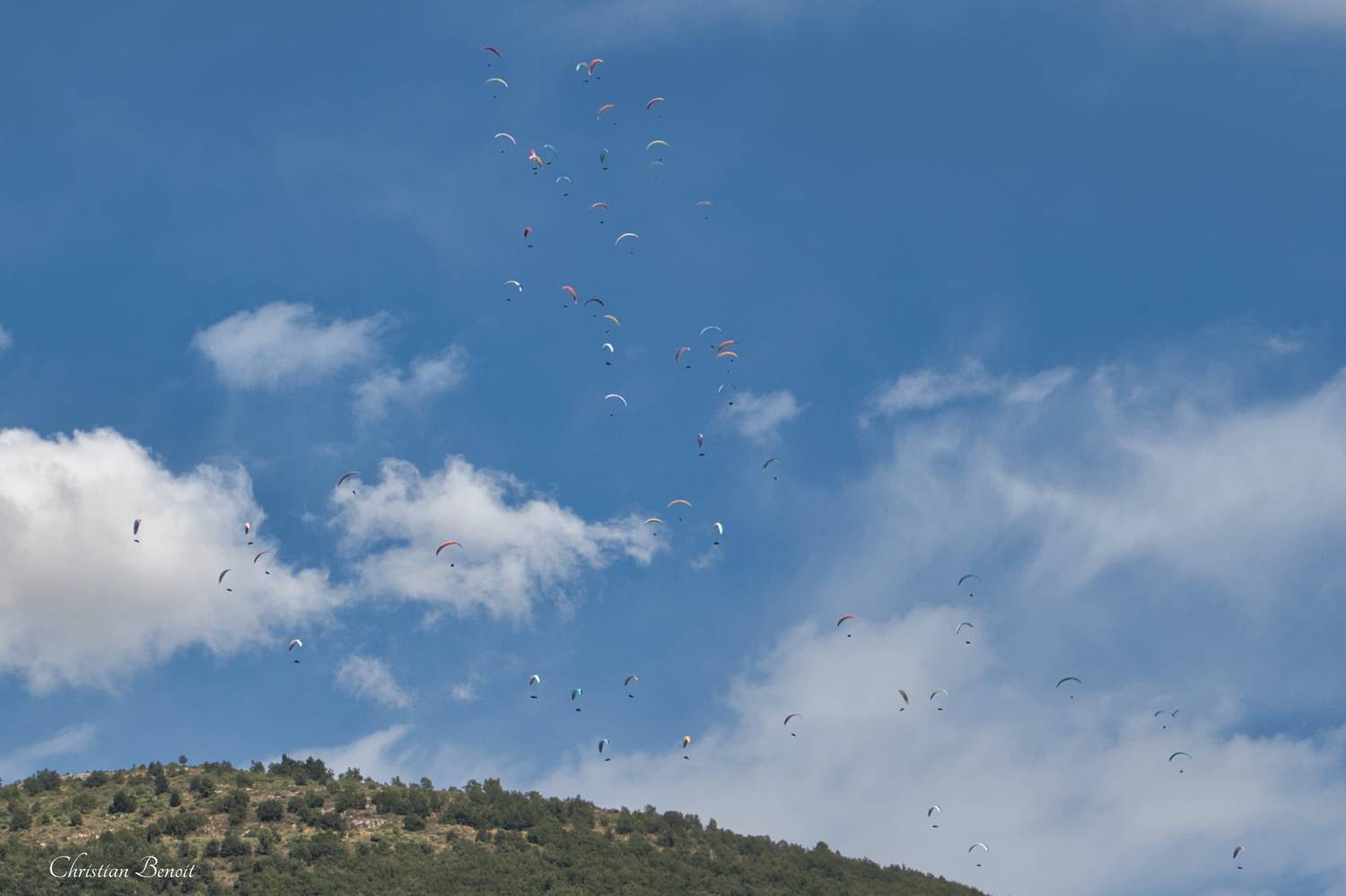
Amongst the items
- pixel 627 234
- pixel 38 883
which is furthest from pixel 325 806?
pixel 627 234

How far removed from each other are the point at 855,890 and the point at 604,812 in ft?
57.2

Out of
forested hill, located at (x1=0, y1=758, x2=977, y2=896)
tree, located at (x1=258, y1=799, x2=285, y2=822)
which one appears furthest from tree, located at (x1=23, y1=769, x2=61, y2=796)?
tree, located at (x1=258, y1=799, x2=285, y2=822)

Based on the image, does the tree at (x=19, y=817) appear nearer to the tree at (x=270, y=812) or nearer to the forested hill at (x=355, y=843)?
the forested hill at (x=355, y=843)

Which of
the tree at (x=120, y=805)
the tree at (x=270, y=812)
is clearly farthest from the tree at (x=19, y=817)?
the tree at (x=270, y=812)

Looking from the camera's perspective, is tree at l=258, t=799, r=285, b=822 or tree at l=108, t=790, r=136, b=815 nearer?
tree at l=108, t=790, r=136, b=815
